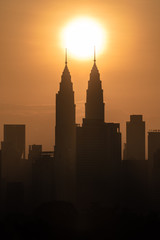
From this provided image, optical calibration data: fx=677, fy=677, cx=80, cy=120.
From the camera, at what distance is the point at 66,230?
116 meters

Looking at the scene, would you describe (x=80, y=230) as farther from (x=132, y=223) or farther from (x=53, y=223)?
(x=132, y=223)

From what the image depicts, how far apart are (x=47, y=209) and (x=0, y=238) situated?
46.9 meters

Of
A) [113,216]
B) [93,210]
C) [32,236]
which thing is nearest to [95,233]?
[32,236]

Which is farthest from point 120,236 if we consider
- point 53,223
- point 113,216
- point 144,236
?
point 113,216

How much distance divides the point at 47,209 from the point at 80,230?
3654cm

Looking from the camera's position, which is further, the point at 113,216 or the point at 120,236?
the point at 113,216

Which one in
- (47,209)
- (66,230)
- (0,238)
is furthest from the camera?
(47,209)

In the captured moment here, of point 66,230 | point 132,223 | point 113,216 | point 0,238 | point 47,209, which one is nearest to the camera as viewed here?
point 0,238

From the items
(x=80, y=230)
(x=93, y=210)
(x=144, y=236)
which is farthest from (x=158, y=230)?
(x=93, y=210)

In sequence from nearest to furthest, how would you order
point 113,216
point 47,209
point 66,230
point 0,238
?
point 0,238 → point 66,230 → point 113,216 → point 47,209

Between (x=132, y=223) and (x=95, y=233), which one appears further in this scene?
(x=132, y=223)

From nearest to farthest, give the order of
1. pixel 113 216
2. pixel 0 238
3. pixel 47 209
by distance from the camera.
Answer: pixel 0 238
pixel 113 216
pixel 47 209

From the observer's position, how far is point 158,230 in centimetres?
12088

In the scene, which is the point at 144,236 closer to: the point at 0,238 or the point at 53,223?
the point at 53,223
